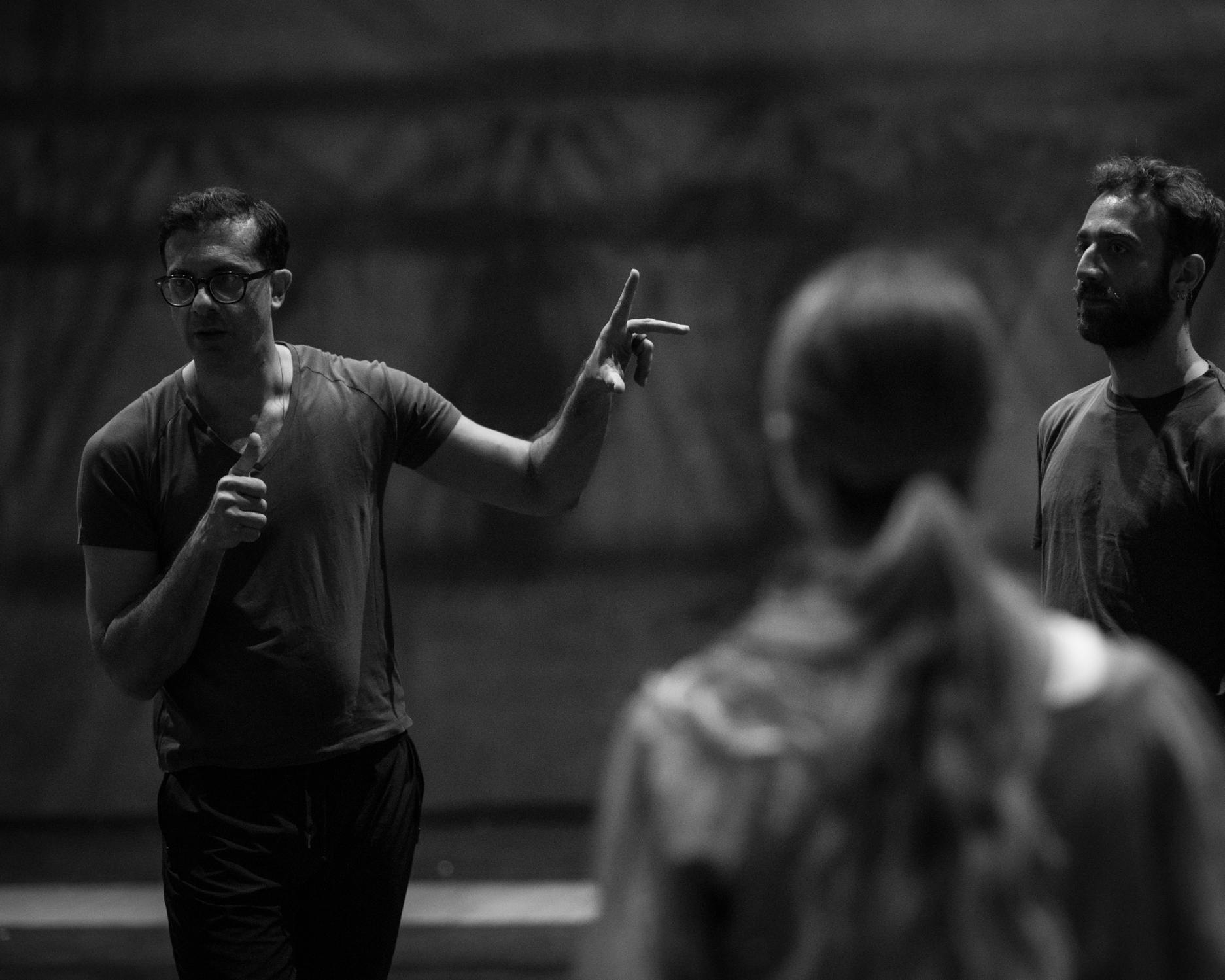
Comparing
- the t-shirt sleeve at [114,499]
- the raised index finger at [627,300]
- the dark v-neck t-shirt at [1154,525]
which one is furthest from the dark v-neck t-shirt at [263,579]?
the dark v-neck t-shirt at [1154,525]

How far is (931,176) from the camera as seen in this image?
16.9 feet

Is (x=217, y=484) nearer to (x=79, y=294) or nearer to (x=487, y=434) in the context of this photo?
(x=487, y=434)

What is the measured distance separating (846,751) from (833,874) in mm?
76

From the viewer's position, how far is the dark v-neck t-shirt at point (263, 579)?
2.36 metres

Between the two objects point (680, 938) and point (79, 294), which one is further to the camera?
point (79, 294)

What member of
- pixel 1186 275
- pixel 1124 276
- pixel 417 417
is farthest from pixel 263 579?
pixel 1186 275

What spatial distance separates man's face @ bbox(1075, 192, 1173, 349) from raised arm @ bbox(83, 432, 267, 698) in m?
1.45

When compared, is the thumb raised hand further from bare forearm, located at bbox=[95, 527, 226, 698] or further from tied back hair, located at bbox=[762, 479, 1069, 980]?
tied back hair, located at bbox=[762, 479, 1069, 980]

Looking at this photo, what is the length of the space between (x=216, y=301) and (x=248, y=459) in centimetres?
27

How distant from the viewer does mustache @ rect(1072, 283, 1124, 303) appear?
2621 millimetres

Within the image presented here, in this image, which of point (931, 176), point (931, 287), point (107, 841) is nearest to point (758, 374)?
point (931, 176)

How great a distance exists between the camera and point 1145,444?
2.54 m

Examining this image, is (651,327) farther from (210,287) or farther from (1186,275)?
(1186,275)

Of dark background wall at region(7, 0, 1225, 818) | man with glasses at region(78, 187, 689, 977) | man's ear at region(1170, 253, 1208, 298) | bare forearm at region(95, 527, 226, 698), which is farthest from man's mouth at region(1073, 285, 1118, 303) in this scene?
dark background wall at region(7, 0, 1225, 818)
